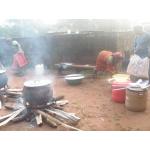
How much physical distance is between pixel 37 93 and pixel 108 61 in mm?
2689

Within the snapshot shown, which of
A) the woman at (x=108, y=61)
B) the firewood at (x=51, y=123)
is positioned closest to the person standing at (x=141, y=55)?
the woman at (x=108, y=61)

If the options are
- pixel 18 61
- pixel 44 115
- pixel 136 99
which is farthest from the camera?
pixel 18 61

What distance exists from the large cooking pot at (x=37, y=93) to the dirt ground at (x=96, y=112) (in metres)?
0.35

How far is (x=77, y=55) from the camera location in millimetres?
7355

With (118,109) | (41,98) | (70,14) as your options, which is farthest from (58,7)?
(118,109)

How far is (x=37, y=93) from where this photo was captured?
3.69 meters

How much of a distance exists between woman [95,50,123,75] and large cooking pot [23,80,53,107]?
2478 mm

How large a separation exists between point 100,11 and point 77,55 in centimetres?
486

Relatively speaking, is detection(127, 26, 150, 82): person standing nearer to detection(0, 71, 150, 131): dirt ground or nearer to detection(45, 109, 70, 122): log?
detection(0, 71, 150, 131): dirt ground

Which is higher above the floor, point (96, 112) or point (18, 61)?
point (18, 61)

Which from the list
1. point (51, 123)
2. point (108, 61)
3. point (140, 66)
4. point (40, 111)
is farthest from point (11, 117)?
point (108, 61)

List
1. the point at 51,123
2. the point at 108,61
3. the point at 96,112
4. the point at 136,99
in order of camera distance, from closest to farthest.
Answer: the point at 51,123
the point at 136,99
the point at 96,112
the point at 108,61

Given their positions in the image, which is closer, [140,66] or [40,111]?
[40,111]

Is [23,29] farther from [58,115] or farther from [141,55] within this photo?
[58,115]
